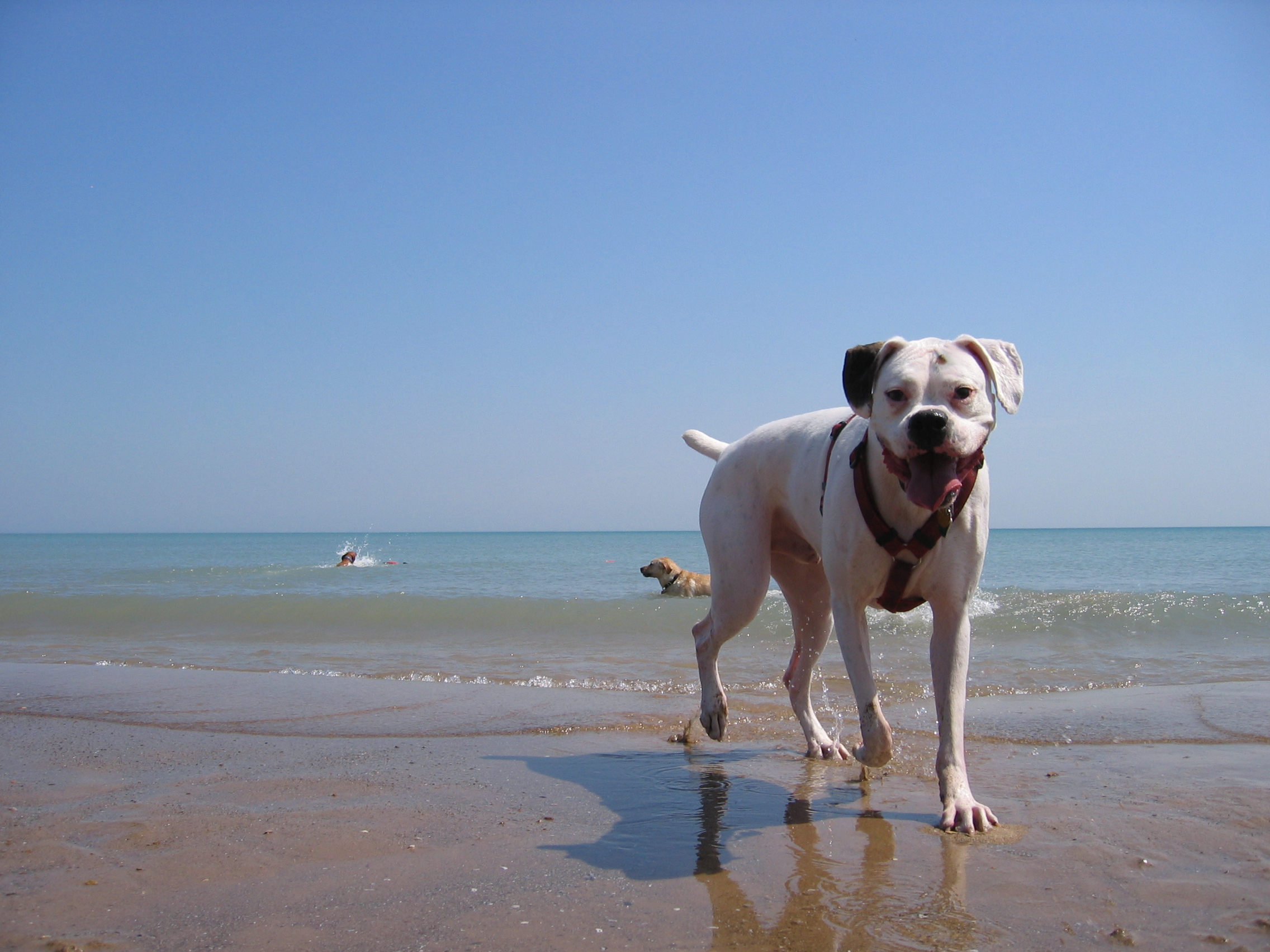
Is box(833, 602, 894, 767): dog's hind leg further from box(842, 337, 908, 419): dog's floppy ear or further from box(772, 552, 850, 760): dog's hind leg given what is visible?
box(772, 552, 850, 760): dog's hind leg

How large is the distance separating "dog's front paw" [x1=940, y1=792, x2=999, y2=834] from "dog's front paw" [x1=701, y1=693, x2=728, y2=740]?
130 cm

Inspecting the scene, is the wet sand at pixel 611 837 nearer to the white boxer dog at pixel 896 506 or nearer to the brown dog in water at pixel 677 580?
the white boxer dog at pixel 896 506

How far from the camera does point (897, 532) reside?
2.99 m

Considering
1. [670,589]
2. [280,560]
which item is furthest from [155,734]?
[280,560]

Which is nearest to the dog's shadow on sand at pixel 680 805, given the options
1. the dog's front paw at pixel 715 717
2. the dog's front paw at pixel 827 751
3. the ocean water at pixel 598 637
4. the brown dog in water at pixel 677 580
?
the dog's front paw at pixel 715 717

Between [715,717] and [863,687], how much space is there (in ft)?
3.75

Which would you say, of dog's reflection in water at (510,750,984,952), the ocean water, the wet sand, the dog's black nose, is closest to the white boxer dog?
the dog's black nose

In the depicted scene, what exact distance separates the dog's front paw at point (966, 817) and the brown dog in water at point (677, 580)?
11177 mm

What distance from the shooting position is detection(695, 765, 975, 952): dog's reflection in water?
2.07 m

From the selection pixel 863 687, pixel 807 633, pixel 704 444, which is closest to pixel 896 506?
pixel 863 687

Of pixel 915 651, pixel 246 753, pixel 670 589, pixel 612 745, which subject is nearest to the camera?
pixel 246 753

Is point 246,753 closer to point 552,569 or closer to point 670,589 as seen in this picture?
point 670,589

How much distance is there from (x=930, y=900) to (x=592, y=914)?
2.92ft

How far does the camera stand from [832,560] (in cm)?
320
